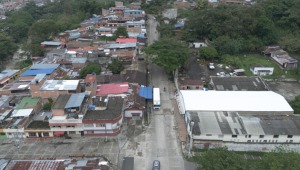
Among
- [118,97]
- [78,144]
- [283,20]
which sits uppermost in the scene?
[283,20]

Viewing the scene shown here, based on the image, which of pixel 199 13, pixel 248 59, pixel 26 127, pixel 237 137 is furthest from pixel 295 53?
pixel 26 127

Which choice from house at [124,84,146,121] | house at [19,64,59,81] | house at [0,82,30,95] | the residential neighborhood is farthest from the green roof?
house at [124,84,146,121]

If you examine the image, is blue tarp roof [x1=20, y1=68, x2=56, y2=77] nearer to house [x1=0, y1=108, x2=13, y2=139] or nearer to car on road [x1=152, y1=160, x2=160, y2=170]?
house [x1=0, y1=108, x2=13, y2=139]

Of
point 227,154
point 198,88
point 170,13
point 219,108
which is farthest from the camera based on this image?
point 170,13

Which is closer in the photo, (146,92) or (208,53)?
(146,92)

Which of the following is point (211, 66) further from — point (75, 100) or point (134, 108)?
point (75, 100)

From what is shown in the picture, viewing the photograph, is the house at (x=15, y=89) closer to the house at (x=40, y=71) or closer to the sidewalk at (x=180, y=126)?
the house at (x=40, y=71)

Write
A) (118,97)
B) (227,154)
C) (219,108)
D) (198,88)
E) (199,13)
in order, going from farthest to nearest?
1. (199,13)
2. (198,88)
3. (118,97)
4. (219,108)
5. (227,154)

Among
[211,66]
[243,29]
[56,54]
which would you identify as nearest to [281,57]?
[243,29]

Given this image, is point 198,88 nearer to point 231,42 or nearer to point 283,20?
point 231,42
